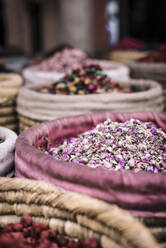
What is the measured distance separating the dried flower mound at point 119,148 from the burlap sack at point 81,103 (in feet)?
0.76

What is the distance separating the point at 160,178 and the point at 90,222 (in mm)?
176

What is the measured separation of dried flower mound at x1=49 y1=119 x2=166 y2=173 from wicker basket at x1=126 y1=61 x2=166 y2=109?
99cm

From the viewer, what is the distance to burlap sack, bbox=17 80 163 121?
4.07 feet

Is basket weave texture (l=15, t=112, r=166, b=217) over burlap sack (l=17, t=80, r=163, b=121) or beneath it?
over

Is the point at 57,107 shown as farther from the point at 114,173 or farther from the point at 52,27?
the point at 52,27

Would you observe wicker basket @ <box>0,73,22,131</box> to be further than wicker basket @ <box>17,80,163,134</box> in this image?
Yes

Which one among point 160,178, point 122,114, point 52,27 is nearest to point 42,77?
point 122,114

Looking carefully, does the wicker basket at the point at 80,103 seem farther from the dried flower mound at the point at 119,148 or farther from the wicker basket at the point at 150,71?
the wicker basket at the point at 150,71

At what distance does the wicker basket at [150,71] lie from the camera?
191 cm

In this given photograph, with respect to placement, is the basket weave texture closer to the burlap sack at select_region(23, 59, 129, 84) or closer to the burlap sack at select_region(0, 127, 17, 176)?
the burlap sack at select_region(0, 127, 17, 176)

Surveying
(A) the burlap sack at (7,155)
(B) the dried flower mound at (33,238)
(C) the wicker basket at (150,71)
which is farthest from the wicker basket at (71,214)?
(C) the wicker basket at (150,71)

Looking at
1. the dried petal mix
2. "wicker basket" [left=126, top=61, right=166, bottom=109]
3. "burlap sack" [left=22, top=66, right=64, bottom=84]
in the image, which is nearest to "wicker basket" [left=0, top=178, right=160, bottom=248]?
the dried petal mix

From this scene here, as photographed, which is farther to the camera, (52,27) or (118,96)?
(52,27)

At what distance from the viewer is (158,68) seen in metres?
1.92
